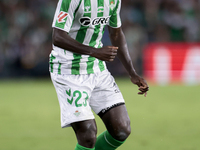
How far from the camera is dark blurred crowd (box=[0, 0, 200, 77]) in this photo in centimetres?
1512

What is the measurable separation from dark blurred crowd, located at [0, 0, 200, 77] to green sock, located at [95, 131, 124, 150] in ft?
34.8

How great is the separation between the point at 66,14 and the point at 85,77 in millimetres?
A: 700

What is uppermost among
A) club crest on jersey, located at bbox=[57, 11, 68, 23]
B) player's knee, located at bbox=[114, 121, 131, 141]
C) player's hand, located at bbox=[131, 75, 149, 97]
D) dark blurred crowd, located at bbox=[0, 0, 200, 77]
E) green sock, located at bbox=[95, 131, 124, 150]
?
club crest on jersey, located at bbox=[57, 11, 68, 23]

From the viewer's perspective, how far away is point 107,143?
435 cm

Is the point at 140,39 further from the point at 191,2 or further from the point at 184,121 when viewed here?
the point at 184,121

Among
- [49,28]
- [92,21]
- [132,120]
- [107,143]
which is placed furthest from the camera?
[49,28]

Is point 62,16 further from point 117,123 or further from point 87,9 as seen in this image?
point 117,123

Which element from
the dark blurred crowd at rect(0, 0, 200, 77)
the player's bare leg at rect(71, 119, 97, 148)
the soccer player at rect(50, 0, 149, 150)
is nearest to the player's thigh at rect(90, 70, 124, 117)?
the soccer player at rect(50, 0, 149, 150)

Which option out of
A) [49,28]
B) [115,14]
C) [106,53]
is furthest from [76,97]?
[49,28]

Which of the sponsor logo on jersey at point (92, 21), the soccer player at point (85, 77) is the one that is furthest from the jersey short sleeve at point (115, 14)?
the sponsor logo on jersey at point (92, 21)

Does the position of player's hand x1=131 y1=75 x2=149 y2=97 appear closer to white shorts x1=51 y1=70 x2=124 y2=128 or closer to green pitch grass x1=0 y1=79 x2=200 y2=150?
white shorts x1=51 y1=70 x2=124 y2=128

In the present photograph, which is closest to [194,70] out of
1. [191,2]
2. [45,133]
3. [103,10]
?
[191,2]

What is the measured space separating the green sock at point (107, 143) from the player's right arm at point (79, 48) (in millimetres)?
1011

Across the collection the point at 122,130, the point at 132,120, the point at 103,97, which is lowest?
the point at 132,120
